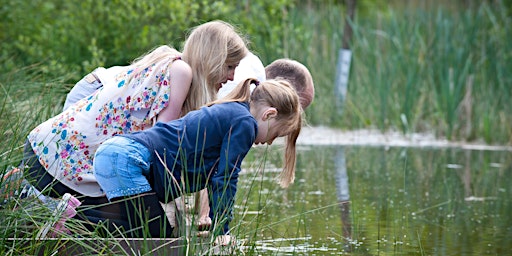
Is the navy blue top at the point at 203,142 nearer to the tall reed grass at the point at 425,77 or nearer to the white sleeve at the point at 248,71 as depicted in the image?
the white sleeve at the point at 248,71

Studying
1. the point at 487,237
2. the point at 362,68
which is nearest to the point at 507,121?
the point at 362,68

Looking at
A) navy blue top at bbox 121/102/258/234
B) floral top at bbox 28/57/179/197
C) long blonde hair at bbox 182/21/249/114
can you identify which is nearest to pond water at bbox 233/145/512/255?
navy blue top at bbox 121/102/258/234

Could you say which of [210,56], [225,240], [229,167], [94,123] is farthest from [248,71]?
[225,240]

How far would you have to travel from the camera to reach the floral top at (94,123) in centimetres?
411

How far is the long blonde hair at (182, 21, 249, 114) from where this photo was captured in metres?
4.20

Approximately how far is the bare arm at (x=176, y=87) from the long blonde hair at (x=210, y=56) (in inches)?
2.2

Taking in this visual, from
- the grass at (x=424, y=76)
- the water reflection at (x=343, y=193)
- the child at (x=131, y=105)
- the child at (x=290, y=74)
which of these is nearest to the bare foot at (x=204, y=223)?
the child at (x=131, y=105)

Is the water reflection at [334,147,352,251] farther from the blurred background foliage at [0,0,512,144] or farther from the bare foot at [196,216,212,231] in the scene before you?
the blurred background foliage at [0,0,512,144]

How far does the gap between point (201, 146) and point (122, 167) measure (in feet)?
1.05

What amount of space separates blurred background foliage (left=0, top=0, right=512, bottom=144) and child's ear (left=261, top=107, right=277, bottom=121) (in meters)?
4.56

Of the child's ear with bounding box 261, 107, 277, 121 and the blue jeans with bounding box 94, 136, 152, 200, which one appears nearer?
the blue jeans with bounding box 94, 136, 152, 200

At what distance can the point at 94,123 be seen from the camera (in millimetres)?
4207

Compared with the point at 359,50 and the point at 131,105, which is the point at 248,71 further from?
the point at 359,50

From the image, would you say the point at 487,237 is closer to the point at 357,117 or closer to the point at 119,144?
the point at 119,144
